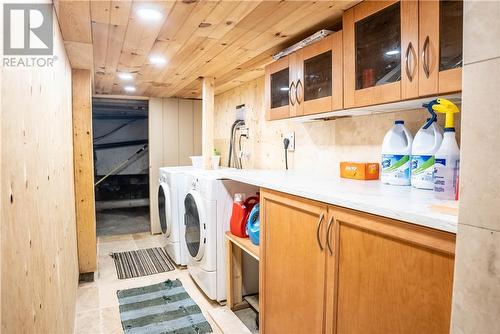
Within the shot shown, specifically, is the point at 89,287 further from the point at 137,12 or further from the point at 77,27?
the point at 137,12

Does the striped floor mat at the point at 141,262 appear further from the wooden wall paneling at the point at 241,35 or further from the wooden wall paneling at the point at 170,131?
the wooden wall paneling at the point at 241,35

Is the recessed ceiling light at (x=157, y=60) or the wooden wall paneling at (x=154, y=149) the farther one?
the wooden wall paneling at (x=154, y=149)

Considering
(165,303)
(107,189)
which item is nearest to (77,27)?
(165,303)

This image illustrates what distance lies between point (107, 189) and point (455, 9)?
6427 millimetres

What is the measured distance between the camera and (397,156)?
149 cm

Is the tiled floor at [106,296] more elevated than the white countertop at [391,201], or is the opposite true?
the white countertop at [391,201]

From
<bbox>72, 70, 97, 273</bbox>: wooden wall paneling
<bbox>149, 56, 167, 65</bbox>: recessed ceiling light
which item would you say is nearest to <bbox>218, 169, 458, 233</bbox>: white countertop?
<bbox>149, 56, 167, 65</bbox>: recessed ceiling light

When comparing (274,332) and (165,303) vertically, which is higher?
(274,332)

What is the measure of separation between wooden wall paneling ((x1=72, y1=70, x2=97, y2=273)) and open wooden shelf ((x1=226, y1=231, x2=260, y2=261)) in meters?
1.37

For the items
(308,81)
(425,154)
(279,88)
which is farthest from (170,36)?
(425,154)

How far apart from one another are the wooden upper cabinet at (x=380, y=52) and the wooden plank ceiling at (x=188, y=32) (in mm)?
139

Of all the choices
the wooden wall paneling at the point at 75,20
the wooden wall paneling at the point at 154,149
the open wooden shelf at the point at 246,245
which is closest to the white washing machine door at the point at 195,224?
the open wooden shelf at the point at 246,245

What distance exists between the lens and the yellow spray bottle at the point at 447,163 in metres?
1.16

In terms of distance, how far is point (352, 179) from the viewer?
5.83ft
